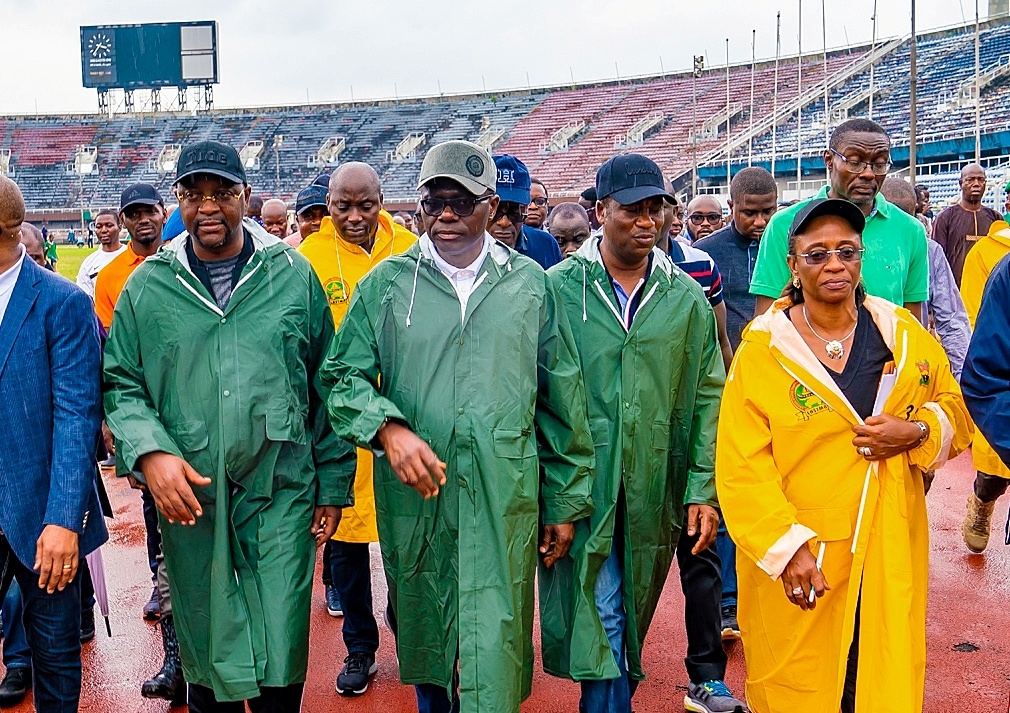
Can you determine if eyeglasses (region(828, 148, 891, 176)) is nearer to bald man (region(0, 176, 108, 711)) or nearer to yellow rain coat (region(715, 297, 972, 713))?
yellow rain coat (region(715, 297, 972, 713))

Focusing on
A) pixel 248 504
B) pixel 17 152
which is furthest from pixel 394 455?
pixel 17 152

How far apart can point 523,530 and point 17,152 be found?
6062 cm

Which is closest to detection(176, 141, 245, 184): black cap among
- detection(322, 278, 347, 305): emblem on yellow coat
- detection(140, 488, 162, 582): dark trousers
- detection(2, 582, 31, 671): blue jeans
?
detection(322, 278, 347, 305): emblem on yellow coat

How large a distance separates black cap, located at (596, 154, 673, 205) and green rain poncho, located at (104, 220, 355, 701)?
47.8 inches

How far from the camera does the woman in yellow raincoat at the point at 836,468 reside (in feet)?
10.3

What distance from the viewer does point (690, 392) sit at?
373cm

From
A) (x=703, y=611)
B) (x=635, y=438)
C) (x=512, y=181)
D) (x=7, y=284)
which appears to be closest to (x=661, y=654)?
(x=703, y=611)

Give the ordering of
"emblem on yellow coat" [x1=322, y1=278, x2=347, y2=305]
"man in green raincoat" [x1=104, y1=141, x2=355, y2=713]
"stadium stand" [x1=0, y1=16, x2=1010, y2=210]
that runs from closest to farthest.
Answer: "man in green raincoat" [x1=104, y1=141, x2=355, y2=713]
"emblem on yellow coat" [x1=322, y1=278, x2=347, y2=305]
"stadium stand" [x1=0, y1=16, x2=1010, y2=210]

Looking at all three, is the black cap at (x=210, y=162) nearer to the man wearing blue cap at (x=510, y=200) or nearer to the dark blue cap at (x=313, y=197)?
the man wearing blue cap at (x=510, y=200)

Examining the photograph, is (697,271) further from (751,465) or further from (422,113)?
Result: (422,113)

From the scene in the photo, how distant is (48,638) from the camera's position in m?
3.32

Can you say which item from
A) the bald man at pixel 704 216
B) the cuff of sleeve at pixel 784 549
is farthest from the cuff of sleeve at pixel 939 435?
the bald man at pixel 704 216

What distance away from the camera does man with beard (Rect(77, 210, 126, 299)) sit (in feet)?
27.1

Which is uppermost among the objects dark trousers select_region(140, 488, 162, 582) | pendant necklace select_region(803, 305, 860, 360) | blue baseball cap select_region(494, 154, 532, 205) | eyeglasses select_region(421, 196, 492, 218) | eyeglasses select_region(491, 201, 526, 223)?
blue baseball cap select_region(494, 154, 532, 205)
